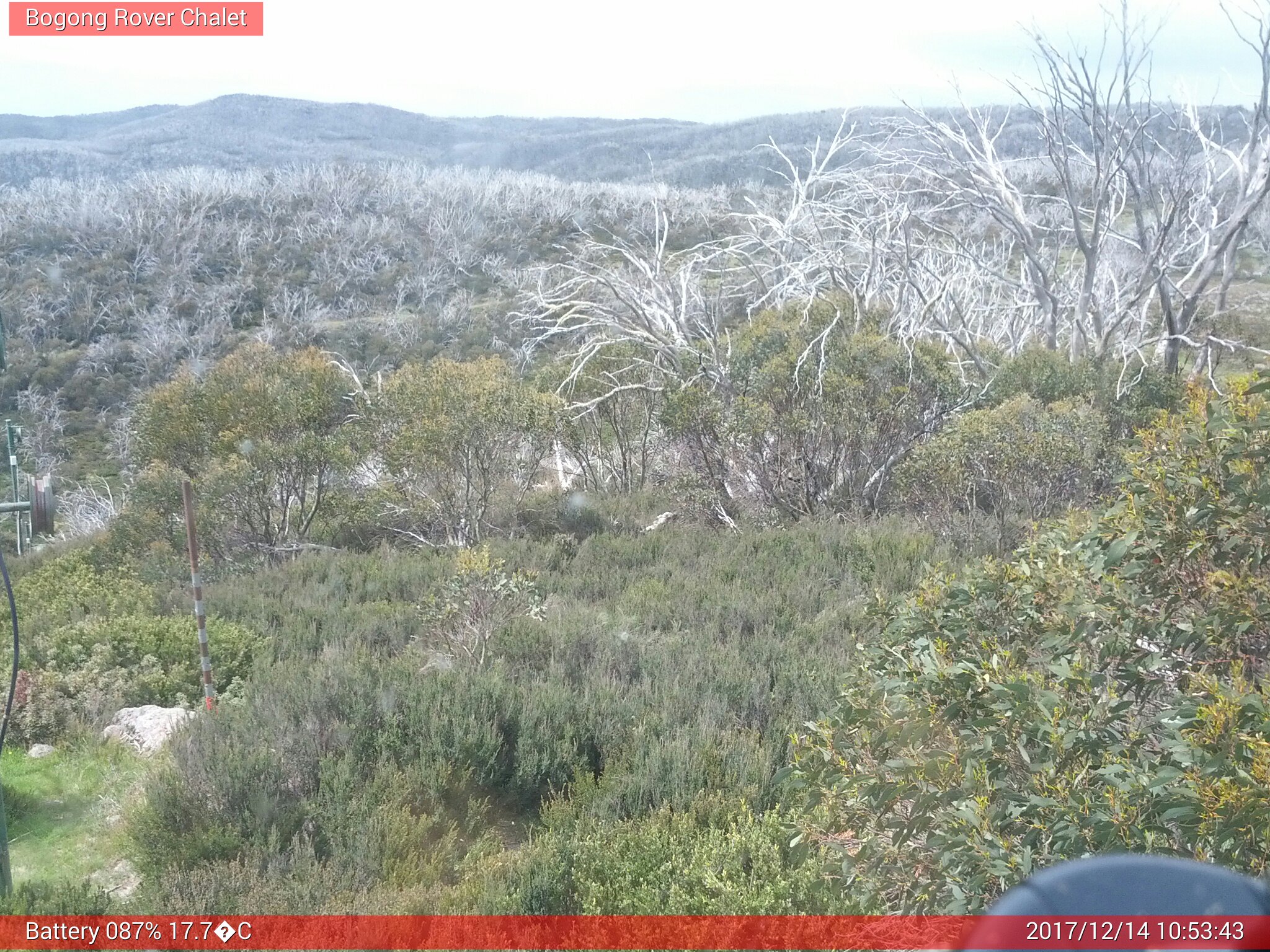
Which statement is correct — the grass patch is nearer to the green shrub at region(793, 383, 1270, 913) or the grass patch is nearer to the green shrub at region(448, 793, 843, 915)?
the green shrub at region(448, 793, 843, 915)

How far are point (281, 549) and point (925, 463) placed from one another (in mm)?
7078

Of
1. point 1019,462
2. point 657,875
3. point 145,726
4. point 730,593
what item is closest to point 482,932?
point 657,875

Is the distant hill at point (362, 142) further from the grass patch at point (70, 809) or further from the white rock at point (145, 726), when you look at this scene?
the grass patch at point (70, 809)

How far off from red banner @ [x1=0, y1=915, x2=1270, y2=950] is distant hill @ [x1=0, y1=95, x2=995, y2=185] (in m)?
49.1

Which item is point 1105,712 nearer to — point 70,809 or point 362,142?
point 70,809

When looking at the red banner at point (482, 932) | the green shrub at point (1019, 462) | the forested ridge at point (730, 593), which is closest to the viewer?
the forested ridge at point (730, 593)

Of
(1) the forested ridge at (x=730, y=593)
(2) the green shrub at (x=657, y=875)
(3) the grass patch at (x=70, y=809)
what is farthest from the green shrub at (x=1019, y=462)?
(3) the grass patch at (x=70, y=809)

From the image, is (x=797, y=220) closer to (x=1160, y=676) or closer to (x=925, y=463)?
(x=925, y=463)

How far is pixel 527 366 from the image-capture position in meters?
25.8

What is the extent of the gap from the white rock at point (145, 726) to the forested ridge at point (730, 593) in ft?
0.57

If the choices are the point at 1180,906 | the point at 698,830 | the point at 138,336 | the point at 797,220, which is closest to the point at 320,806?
the point at 698,830

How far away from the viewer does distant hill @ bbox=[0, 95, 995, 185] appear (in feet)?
175

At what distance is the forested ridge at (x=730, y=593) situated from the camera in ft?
8.23

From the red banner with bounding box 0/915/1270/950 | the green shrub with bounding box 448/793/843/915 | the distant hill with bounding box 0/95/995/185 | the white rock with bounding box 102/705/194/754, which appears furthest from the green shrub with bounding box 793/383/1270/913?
the distant hill with bounding box 0/95/995/185
